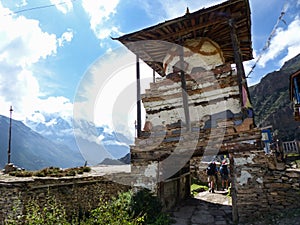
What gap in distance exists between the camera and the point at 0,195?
9.04 meters

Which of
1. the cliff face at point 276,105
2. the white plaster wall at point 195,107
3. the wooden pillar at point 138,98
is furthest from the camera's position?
the cliff face at point 276,105

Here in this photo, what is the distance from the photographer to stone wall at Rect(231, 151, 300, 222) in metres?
6.65

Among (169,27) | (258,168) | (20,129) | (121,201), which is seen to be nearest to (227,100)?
(258,168)

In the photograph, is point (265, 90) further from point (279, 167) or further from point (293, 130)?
point (279, 167)

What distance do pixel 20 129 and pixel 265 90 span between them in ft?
635

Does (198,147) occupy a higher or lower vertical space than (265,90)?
lower

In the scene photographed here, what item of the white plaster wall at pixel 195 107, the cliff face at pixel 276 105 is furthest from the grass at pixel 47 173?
the cliff face at pixel 276 105

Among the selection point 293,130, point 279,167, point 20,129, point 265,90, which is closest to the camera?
point 279,167

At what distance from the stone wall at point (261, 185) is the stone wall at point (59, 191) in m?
4.91

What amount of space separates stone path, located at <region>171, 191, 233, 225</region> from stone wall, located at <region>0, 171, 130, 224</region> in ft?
8.96

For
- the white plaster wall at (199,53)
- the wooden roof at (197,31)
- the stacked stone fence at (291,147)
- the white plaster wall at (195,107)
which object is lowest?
the stacked stone fence at (291,147)

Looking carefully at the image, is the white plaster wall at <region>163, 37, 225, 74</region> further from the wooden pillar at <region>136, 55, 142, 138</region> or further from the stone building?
the wooden pillar at <region>136, 55, 142, 138</region>

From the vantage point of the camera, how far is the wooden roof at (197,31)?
7.95 metres

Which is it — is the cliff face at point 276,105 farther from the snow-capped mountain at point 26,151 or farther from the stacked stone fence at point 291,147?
the snow-capped mountain at point 26,151
